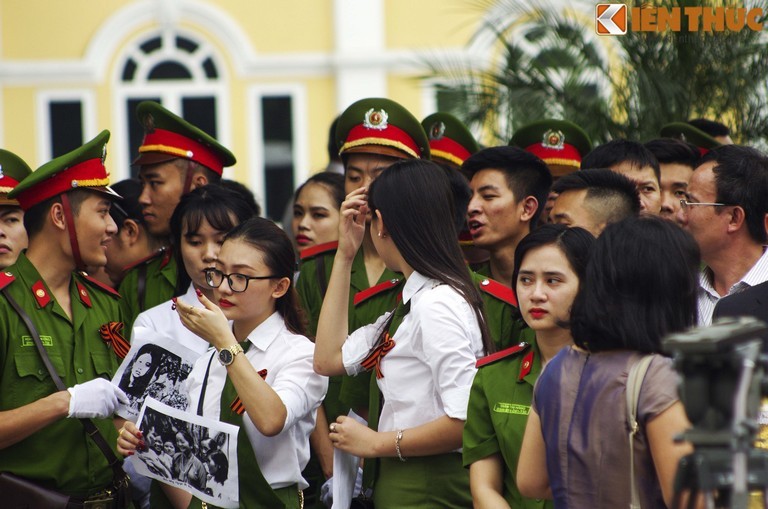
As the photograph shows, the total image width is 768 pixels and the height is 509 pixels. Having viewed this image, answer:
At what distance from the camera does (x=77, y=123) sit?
13930 millimetres

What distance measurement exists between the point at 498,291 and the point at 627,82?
3808mm

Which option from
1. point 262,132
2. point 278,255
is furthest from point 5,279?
point 262,132

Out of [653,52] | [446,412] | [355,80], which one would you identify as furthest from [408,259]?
[355,80]

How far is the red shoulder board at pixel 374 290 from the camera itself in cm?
Answer: 467

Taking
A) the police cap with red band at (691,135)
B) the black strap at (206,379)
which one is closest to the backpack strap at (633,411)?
the black strap at (206,379)

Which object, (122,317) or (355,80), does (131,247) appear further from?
(355,80)

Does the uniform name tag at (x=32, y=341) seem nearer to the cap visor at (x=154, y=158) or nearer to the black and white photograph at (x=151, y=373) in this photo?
the black and white photograph at (x=151, y=373)

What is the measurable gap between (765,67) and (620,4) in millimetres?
1060

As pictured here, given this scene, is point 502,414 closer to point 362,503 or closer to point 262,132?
point 362,503

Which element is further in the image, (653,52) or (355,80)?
(355,80)

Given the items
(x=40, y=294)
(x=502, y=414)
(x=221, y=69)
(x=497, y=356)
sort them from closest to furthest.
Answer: (x=502, y=414) < (x=497, y=356) < (x=40, y=294) < (x=221, y=69)

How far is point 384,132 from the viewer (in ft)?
18.2

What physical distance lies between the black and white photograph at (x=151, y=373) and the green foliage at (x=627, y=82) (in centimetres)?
406

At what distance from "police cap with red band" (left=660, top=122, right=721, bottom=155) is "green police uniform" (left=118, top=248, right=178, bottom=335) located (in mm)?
2952
